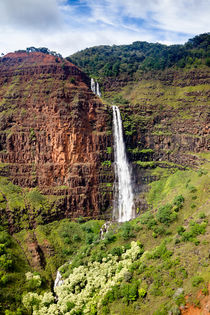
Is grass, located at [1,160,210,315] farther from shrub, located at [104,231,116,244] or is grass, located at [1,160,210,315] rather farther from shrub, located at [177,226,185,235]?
shrub, located at [177,226,185,235]

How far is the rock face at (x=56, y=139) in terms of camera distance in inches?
1617

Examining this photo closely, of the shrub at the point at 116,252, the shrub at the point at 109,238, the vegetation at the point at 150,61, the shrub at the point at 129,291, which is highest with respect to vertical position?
the vegetation at the point at 150,61

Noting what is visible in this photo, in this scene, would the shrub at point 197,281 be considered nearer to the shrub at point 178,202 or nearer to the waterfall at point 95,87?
the shrub at point 178,202

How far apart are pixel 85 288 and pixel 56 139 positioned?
23.2 metres

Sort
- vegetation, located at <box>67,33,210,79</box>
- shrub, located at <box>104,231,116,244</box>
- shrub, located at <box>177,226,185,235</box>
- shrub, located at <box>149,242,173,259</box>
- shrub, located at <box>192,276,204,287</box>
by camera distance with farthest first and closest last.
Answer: vegetation, located at <box>67,33,210,79</box>, shrub, located at <box>104,231,116,244</box>, shrub, located at <box>177,226,185,235</box>, shrub, located at <box>149,242,173,259</box>, shrub, located at <box>192,276,204,287</box>

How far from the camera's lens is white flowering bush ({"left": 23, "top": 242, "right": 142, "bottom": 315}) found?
26067 mm

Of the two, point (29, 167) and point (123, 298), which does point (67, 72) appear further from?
point (123, 298)

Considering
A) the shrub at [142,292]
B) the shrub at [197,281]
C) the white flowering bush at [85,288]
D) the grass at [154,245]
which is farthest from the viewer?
the white flowering bush at [85,288]

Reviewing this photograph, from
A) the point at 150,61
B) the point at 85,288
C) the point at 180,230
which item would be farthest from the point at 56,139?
the point at 150,61

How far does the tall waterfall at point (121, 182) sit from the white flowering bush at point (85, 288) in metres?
11.3

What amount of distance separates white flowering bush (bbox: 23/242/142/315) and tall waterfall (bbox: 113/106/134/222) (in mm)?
11308

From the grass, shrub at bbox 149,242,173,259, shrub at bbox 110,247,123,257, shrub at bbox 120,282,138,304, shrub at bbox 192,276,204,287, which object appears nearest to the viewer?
shrub at bbox 192,276,204,287

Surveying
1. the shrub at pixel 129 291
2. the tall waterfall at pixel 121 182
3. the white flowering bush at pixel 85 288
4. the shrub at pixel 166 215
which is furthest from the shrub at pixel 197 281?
the tall waterfall at pixel 121 182

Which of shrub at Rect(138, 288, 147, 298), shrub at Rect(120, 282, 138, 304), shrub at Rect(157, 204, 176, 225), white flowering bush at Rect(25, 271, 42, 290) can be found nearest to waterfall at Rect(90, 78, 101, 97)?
shrub at Rect(157, 204, 176, 225)
